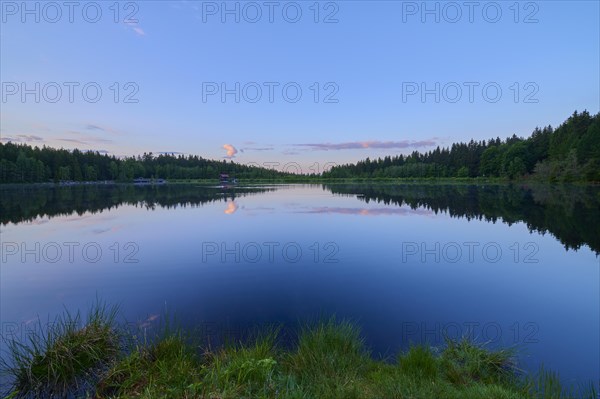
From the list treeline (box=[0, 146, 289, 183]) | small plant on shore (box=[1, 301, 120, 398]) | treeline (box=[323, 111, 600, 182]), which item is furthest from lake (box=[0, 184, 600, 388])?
treeline (box=[0, 146, 289, 183])

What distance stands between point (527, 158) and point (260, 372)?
11569 centimetres

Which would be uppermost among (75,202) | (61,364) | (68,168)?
(68,168)

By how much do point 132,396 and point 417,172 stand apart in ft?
486

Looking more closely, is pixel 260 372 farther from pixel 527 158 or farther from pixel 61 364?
pixel 527 158

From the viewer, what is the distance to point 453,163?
131 metres

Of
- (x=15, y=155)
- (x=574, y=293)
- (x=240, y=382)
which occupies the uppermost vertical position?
(x=15, y=155)

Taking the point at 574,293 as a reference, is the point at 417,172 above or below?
above

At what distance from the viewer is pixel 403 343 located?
7.27m

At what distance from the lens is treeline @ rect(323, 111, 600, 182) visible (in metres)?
65.3

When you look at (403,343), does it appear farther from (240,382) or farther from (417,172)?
(417,172)

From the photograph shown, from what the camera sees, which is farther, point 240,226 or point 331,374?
point 240,226

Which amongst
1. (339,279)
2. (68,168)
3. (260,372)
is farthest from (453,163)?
(68,168)

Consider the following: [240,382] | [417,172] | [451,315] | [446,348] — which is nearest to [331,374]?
[240,382]

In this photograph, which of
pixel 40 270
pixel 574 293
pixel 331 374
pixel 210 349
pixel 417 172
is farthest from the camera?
pixel 417 172
